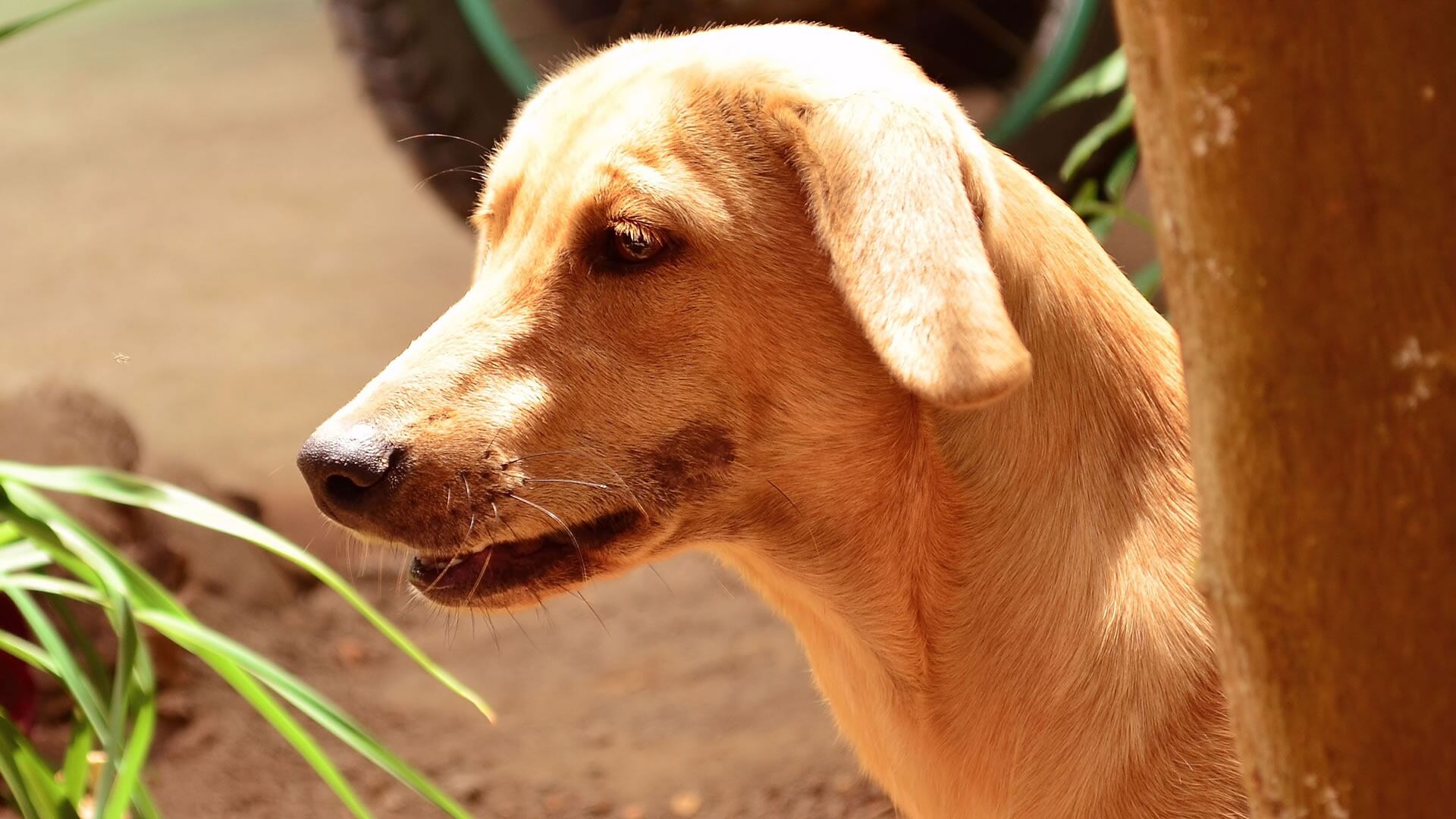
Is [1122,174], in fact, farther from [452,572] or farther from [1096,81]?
[452,572]

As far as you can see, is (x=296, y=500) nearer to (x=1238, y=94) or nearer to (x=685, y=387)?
(x=685, y=387)

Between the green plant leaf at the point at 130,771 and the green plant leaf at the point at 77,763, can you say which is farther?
the green plant leaf at the point at 77,763

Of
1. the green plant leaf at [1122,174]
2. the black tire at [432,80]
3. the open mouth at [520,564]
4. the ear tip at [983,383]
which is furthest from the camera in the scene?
the black tire at [432,80]

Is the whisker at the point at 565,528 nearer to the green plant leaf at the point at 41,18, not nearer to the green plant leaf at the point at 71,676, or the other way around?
the green plant leaf at the point at 71,676

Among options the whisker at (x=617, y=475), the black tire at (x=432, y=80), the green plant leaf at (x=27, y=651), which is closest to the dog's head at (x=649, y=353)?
the whisker at (x=617, y=475)

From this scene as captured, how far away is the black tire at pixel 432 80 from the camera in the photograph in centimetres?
307

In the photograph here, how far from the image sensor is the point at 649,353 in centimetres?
148

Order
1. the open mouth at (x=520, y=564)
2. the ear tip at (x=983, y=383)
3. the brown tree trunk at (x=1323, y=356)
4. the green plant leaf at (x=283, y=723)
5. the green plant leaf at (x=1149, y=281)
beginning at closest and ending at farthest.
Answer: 1. the brown tree trunk at (x=1323, y=356)
2. the ear tip at (x=983, y=383)
3. the open mouth at (x=520, y=564)
4. the green plant leaf at (x=283, y=723)
5. the green plant leaf at (x=1149, y=281)

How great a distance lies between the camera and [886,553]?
1.57 metres

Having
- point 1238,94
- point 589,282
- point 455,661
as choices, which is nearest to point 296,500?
point 455,661

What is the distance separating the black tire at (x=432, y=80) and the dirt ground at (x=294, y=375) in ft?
3.38

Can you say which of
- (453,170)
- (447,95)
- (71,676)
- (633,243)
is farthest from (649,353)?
(447,95)

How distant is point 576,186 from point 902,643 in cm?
61

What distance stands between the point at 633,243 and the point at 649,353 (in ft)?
0.37
